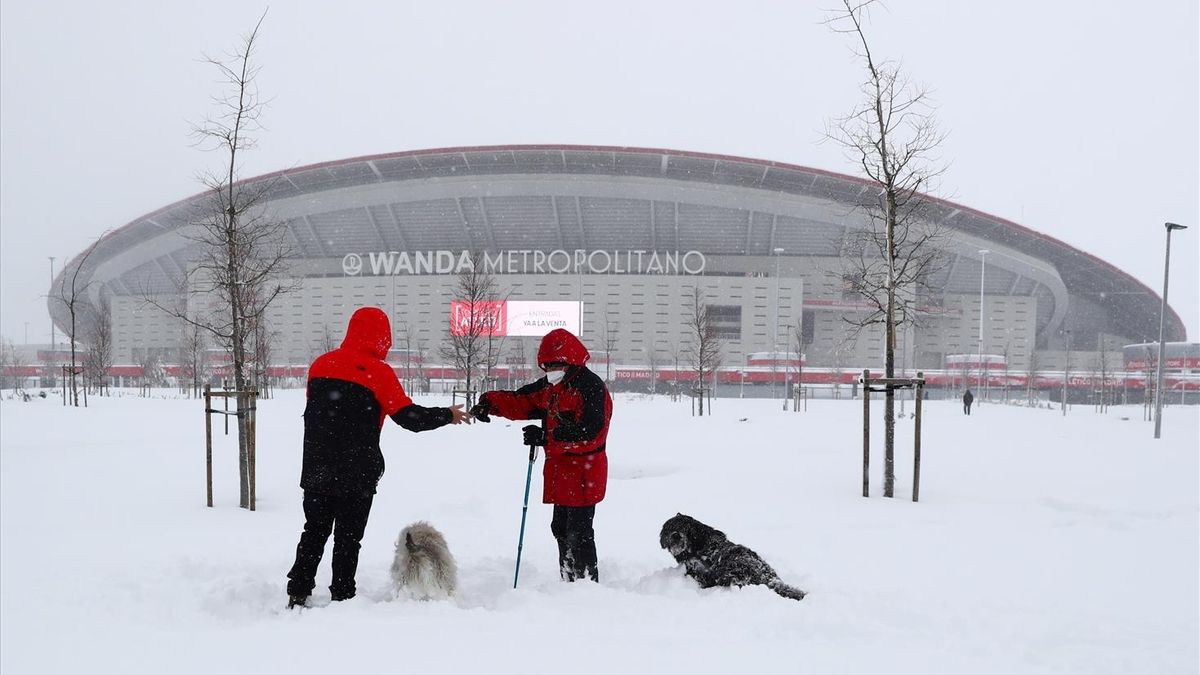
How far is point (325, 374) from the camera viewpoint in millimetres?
3562

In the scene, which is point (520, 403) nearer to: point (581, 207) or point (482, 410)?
point (482, 410)

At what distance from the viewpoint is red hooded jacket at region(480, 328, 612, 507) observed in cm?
403

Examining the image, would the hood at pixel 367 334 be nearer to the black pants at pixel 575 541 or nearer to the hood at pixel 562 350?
the hood at pixel 562 350

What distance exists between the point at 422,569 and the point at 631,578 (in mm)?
1527

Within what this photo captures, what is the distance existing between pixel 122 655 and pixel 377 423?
147 centimetres

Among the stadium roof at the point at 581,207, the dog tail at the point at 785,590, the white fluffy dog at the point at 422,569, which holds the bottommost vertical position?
the dog tail at the point at 785,590

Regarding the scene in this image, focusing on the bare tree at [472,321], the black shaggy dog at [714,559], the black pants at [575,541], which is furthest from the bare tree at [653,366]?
the black pants at [575,541]

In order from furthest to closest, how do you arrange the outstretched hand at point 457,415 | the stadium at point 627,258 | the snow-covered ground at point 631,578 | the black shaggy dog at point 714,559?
1. the stadium at point 627,258
2. the black shaggy dog at point 714,559
3. the outstretched hand at point 457,415
4. the snow-covered ground at point 631,578

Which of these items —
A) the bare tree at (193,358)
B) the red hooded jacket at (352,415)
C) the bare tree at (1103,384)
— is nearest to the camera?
the red hooded jacket at (352,415)

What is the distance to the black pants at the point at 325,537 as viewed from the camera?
3.62 metres

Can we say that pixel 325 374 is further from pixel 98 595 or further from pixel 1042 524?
pixel 1042 524

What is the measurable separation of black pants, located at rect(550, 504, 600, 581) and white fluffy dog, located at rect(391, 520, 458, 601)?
737 mm

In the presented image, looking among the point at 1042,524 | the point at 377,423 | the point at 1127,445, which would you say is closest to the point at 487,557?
the point at 377,423

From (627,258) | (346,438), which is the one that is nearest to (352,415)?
(346,438)
